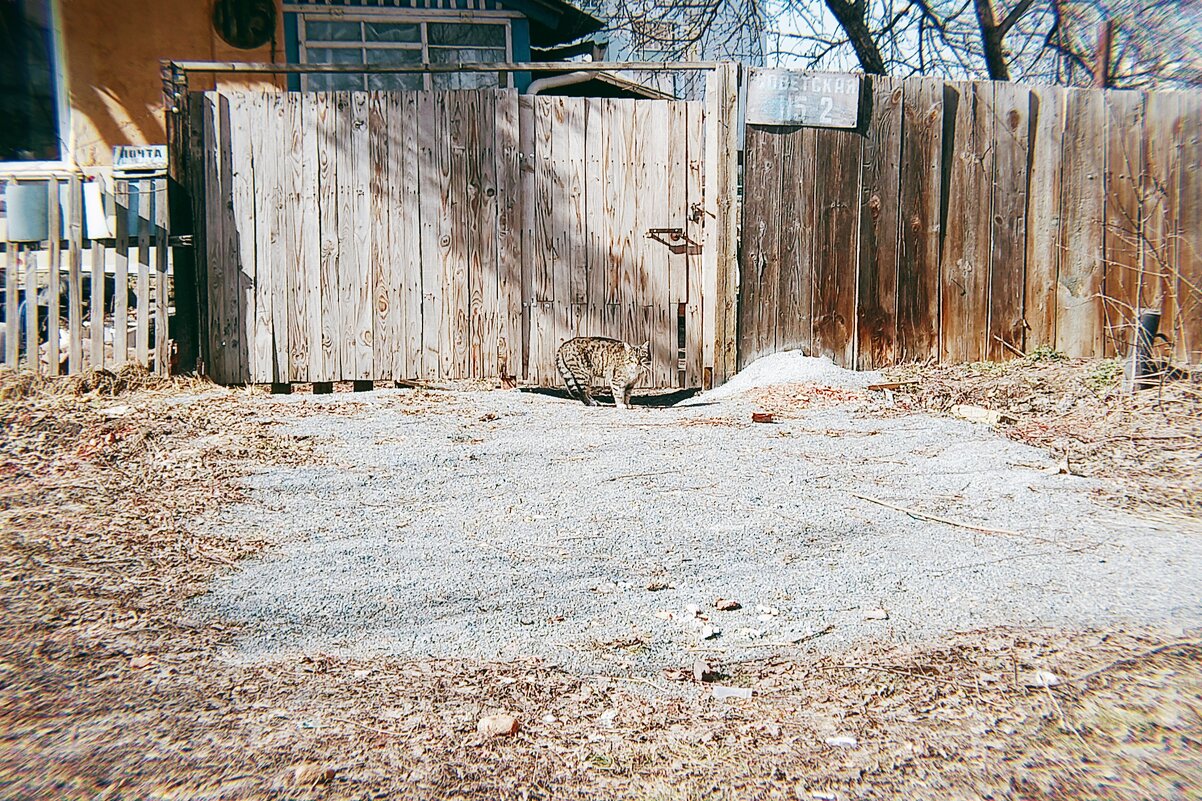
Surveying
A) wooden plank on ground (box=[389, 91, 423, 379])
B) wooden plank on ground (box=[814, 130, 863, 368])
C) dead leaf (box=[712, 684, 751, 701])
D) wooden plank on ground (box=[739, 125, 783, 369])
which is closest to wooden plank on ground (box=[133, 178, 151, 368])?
wooden plank on ground (box=[389, 91, 423, 379])

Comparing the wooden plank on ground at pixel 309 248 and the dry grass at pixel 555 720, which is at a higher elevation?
the wooden plank on ground at pixel 309 248

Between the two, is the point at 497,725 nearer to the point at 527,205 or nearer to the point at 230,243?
the point at 527,205

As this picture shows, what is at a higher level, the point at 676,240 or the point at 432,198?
the point at 432,198

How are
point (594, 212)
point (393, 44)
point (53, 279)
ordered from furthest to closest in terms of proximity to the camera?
1. point (393, 44)
2. point (594, 212)
3. point (53, 279)

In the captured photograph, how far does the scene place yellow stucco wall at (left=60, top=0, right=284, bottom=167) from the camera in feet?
34.5

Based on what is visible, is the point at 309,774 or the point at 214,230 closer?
the point at 309,774

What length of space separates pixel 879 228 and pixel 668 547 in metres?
4.19

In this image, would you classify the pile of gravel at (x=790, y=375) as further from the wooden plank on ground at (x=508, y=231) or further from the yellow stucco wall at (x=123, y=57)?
the yellow stucco wall at (x=123, y=57)

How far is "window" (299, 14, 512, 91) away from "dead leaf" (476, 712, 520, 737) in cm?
966

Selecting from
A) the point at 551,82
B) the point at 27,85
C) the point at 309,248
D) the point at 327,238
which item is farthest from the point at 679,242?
the point at 27,85

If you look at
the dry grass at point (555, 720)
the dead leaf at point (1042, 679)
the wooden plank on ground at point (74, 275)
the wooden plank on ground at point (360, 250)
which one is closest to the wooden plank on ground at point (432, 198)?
the wooden plank on ground at point (360, 250)

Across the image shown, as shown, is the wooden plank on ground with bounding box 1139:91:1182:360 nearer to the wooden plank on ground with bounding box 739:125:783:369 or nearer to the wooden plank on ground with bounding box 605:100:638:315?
the wooden plank on ground with bounding box 739:125:783:369

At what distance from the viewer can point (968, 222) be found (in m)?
6.87

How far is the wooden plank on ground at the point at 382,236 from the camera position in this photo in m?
6.48
